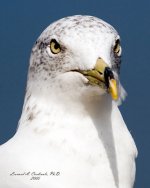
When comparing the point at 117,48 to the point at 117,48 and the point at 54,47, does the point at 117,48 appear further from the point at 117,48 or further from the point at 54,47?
the point at 54,47

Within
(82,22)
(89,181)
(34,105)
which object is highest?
(82,22)

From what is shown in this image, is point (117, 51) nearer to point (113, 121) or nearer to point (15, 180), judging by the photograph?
point (113, 121)

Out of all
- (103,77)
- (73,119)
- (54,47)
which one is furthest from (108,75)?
(54,47)

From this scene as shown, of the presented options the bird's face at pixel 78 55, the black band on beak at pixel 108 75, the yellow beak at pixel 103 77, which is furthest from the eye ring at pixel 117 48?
the black band on beak at pixel 108 75

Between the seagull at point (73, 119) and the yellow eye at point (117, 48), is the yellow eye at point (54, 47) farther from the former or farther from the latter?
the yellow eye at point (117, 48)

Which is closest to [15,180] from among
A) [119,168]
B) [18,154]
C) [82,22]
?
[18,154]

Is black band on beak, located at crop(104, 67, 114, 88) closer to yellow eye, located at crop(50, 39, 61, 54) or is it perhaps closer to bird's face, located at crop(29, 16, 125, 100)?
bird's face, located at crop(29, 16, 125, 100)

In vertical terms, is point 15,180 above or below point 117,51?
below

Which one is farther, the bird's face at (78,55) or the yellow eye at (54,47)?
the yellow eye at (54,47)
